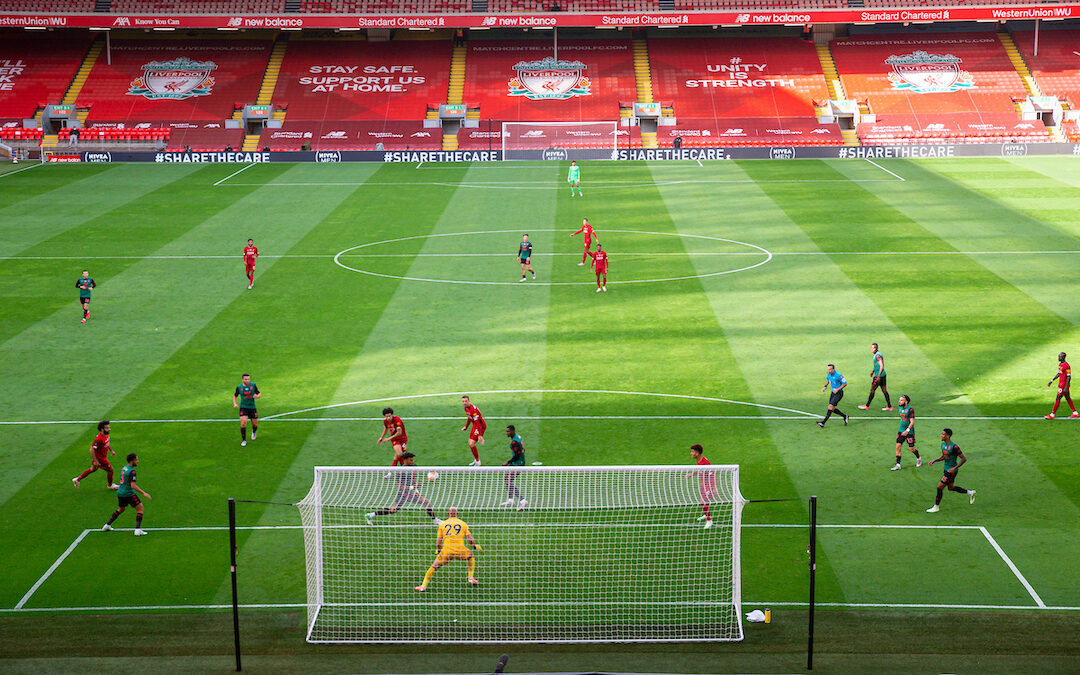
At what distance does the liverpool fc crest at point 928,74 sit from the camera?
76.5 m

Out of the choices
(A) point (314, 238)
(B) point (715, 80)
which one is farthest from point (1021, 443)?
(B) point (715, 80)

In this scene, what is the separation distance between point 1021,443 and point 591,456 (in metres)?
8.64

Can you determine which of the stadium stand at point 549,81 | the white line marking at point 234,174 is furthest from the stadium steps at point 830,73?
the white line marking at point 234,174

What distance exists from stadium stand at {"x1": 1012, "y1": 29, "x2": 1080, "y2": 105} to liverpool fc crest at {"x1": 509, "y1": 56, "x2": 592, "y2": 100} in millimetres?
30556

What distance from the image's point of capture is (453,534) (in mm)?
17406

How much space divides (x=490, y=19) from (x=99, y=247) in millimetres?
41427

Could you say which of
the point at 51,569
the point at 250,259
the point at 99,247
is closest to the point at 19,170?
the point at 99,247

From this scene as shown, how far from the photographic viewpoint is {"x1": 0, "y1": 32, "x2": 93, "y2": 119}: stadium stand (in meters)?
76.6

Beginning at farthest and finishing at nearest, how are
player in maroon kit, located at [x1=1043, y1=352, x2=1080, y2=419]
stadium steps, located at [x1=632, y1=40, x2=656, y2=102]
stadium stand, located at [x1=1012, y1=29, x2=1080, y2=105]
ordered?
stadium steps, located at [x1=632, y1=40, x2=656, y2=102] → stadium stand, located at [x1=1012, y1=29, x2=1080, y2=105] → player in maroon kit, located at [x1=1043, y1=352, x2=1080, y2=419]

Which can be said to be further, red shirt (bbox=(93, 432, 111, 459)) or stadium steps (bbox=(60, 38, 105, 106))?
stadium steps (bbox=(60, 38, 105, 106))

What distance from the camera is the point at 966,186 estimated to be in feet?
179

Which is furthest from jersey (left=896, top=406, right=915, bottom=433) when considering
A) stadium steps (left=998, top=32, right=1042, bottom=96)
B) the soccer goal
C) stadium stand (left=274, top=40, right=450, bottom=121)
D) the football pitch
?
stadium steps (left=998, top=32, right=1042, bottom=96)

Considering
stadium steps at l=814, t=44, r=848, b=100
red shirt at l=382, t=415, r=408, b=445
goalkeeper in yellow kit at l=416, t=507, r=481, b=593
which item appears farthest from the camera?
stadium steps at l=814, t=44, r=848, b=100

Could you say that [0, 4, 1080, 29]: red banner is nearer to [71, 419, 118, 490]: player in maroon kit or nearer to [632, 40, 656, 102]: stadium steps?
[632, 40, 656, 102]: stadium steps
